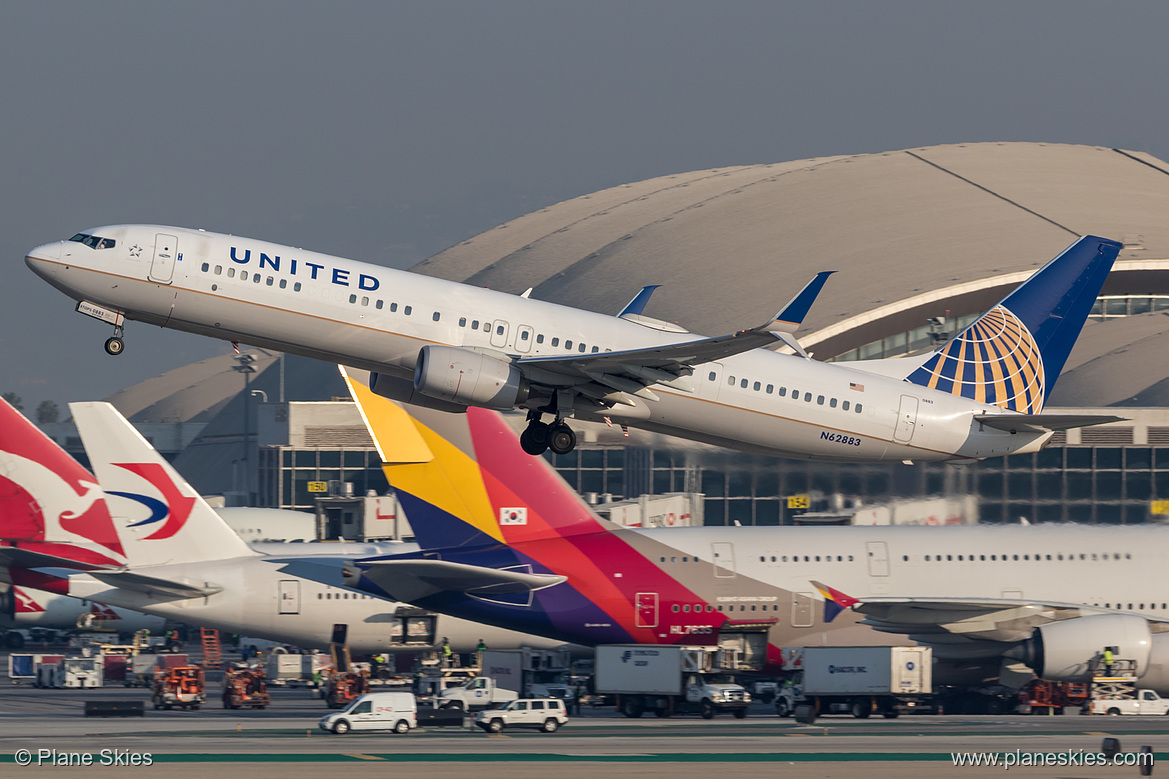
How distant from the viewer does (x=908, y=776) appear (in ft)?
98.8

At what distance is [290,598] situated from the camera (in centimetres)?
4734

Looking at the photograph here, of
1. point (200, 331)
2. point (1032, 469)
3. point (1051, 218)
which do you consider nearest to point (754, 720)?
point (200, 331)

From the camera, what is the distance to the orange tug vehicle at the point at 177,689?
1797 inches

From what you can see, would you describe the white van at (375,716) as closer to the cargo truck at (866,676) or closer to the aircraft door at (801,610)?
the cargo truck at (866,676)

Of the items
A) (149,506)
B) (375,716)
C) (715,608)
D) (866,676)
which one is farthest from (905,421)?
(149,506)

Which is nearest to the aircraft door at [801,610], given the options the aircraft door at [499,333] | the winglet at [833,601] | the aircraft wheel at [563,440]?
the winglet at [833,601]

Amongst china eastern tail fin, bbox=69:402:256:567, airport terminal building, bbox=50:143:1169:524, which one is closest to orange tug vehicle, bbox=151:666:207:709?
china eastern tail fin, bbox=69:402:256:567

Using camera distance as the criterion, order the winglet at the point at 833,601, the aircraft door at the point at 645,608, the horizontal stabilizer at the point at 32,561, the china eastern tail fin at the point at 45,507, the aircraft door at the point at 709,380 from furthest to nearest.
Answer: the china eastern tail fin at the point at 45,507 < the horizontal stabilizer at the point at 32,561 < the winglet at the point at 833,601 < the aircraft door at the point at 645,608 < the aircraft door at the point at 709,380

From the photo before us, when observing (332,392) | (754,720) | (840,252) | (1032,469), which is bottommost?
(754,720)

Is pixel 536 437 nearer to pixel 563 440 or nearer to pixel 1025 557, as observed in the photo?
pixel 563 440

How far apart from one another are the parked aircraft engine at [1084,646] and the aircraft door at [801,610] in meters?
6.91

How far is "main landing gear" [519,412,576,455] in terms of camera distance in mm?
36094

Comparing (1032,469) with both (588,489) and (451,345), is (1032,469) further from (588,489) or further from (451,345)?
(451,345)

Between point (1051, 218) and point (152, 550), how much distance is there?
3196 inches
